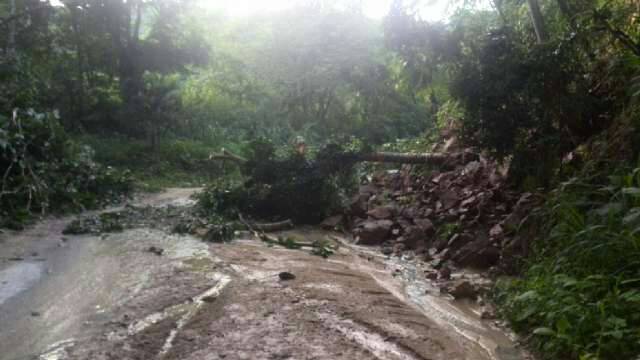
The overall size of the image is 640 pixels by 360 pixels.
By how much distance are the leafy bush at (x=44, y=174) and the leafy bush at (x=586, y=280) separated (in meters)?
7.12

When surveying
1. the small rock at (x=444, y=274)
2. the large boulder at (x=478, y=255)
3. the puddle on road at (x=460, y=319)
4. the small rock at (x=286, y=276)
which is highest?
the large boulder at (x=478, y=255)

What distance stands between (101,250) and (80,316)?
289 cm

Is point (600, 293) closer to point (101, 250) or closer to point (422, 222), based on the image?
point (422, 222)

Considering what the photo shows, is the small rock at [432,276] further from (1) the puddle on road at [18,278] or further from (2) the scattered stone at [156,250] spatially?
(1) the puddle on road at [18,278]

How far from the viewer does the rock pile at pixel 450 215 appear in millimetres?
7473

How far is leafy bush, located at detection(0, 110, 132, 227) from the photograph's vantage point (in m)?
9.84

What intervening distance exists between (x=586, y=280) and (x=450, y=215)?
4181 millimetres

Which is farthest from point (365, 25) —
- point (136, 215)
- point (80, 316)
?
point (80, 316)

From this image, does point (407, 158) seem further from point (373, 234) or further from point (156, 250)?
point (156, 250)

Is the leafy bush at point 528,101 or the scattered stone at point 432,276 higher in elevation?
the leafy bush at point 528,101

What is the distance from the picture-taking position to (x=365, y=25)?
24641 millimetres

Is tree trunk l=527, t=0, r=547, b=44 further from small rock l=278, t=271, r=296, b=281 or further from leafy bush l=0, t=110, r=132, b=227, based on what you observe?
leafy bush l=0, t=110, r=132, b=227

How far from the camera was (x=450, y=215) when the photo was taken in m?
9.05

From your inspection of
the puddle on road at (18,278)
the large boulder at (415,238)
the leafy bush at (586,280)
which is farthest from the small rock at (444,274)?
the puddle on road at (18,278)
